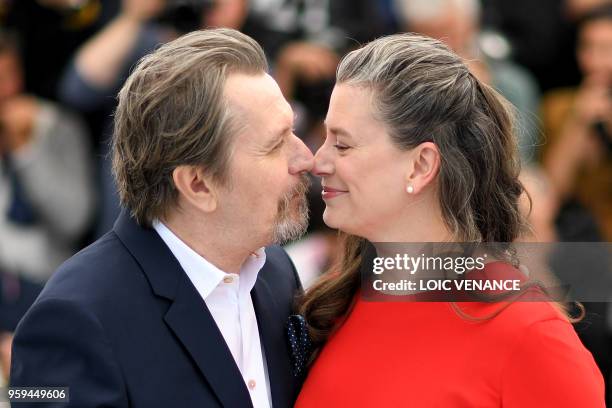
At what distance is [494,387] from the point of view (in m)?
2.27

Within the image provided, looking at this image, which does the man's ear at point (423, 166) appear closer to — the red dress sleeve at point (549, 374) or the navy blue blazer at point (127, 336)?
the red dress sleeve at point (549, 374)

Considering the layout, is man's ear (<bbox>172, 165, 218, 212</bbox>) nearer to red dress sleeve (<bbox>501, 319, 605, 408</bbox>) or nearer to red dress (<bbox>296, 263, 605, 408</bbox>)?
red dress (<bbox>296, 263, 605, 408</bbox>)

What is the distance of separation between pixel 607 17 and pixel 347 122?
9.27ft

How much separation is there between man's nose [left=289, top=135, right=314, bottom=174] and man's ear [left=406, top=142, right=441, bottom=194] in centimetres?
27

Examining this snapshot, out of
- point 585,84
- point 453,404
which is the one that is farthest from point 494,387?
point 585,84

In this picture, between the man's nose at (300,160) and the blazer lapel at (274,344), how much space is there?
33 centimetres

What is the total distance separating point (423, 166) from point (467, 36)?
250cm

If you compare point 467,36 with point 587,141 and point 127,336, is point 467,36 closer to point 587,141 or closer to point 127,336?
point 587,141

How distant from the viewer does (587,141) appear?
4.66 metres

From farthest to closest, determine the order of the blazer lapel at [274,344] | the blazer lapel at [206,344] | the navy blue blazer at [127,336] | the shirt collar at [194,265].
Answer: the blazer lapel at [274,344]
the shirt collar at [194,265]
the blazer lapel at [206,344]
the navy blue blazer at [127,336]

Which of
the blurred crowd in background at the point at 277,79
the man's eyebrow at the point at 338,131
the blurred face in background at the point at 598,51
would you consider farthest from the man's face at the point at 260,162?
the blurred face in background at the point at 598,51

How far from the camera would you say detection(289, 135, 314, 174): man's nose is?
2557mm

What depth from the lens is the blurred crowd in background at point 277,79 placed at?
13.9 ft

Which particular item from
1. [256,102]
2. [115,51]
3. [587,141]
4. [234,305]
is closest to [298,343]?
[234,305]
